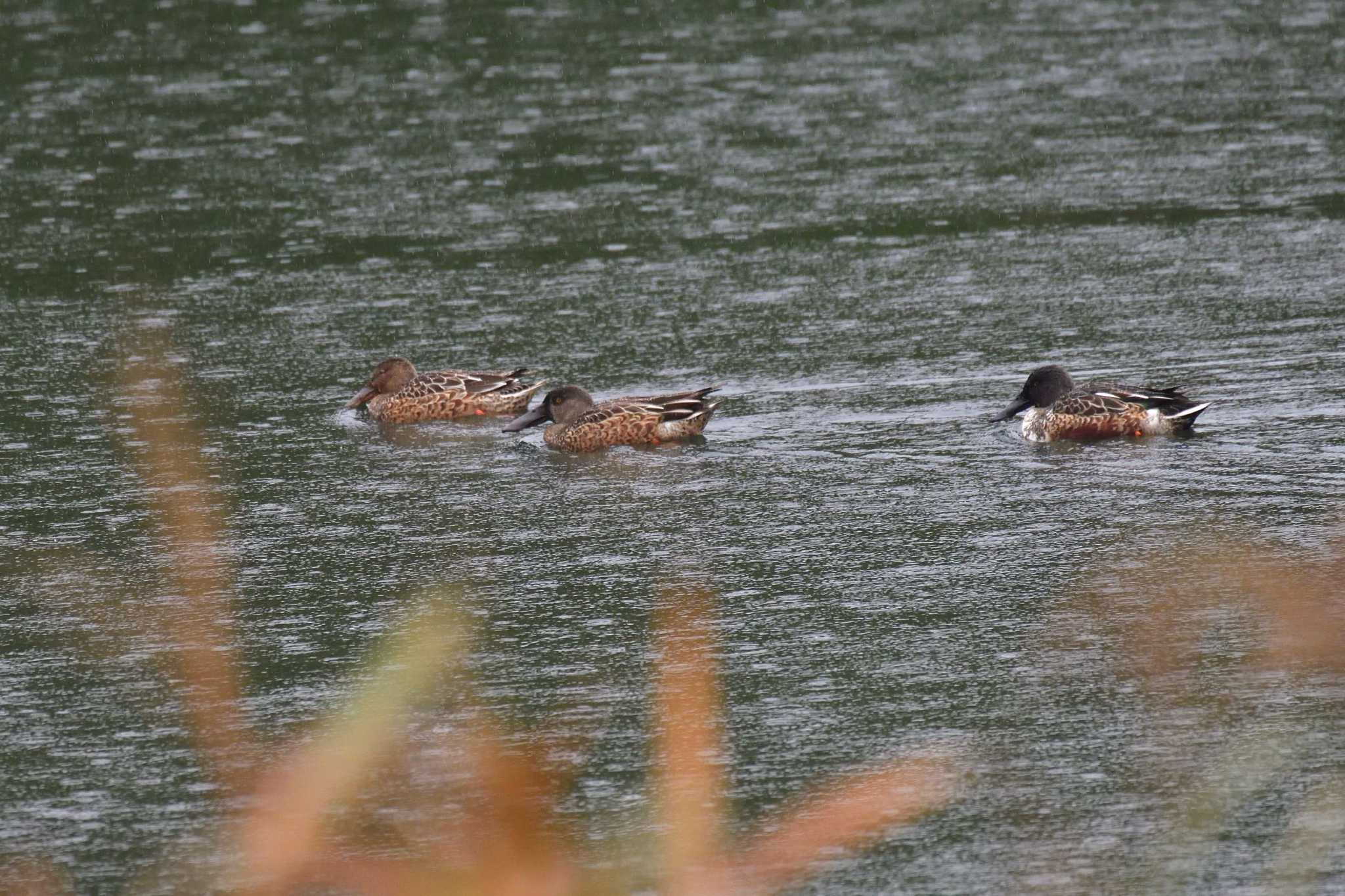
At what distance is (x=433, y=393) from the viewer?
15.3 meters

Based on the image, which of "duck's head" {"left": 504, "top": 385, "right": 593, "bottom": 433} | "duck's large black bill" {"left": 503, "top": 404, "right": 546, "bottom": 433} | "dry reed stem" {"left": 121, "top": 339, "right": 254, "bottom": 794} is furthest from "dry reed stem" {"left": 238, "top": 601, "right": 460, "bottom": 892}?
"duck's large black bill" {"left": 503, "top": 404, "right": 546, "bottom": 433}

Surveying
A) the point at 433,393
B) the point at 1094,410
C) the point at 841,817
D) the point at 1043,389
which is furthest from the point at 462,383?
the point at 841,817

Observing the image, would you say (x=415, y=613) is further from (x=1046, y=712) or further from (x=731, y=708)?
(x=1046, y=712)

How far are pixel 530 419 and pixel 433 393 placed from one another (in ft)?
2.60

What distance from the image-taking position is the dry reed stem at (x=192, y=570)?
9.38 meters

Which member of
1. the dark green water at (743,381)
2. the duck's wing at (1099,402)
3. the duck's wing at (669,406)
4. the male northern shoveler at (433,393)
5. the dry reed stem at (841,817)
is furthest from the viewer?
the male northern shoveler at (433,393)

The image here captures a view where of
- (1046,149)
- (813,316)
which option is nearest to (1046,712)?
(813,316)

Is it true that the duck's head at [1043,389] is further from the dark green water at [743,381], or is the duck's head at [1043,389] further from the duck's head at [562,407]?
the duck's head at [562,407]

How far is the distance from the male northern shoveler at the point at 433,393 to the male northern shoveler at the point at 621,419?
0.71 meters

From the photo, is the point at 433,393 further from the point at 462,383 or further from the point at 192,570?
the point at 192,570

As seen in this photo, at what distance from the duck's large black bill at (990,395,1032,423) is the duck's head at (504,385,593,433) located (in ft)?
8.32

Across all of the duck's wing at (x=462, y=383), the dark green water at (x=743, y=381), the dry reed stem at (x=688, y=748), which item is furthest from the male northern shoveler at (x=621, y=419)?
the dry reed stem at (x=688, y=748)

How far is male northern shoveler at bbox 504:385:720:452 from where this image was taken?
559 inches

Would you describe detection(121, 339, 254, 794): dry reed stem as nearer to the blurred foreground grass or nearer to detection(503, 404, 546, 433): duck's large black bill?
the blurred foreground grass
